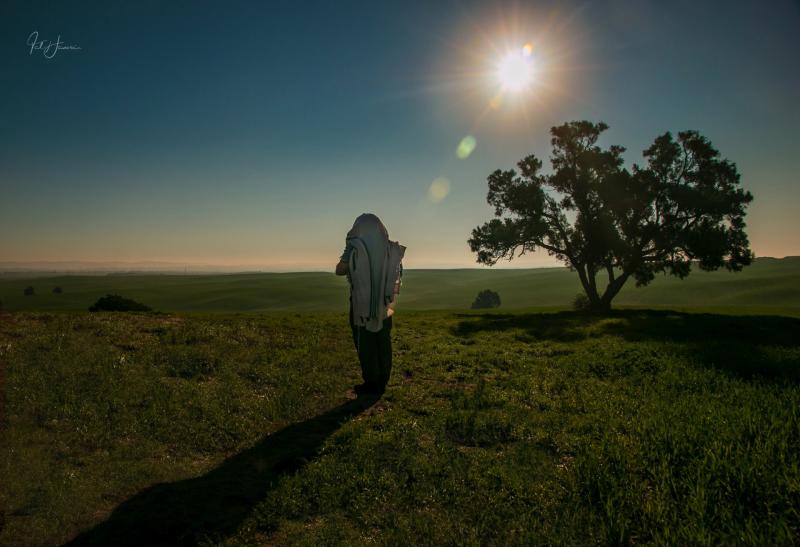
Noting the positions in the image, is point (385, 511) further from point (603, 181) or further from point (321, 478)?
point (603, 181)

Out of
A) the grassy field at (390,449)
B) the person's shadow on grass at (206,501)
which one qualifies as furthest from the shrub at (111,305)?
the person's shadow on grass at (206,501)

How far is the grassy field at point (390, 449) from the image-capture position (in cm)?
374

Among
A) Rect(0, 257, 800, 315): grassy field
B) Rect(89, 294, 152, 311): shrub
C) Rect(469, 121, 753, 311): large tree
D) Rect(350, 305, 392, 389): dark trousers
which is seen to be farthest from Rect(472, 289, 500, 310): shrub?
Rect(350, 305, 392, 389): dark trousers

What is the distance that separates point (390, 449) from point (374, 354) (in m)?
3.20

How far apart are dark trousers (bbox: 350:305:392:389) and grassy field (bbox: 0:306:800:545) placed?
553 mm

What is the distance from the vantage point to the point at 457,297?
116375 mm

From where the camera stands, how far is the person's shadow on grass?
3672 mm

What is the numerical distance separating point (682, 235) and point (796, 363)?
74.1 feet

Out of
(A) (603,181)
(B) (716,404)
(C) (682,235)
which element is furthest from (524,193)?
(B) (716,404)

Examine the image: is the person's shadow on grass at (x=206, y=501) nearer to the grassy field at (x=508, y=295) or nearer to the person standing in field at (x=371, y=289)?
the person standing in field at (x=371, y=289)

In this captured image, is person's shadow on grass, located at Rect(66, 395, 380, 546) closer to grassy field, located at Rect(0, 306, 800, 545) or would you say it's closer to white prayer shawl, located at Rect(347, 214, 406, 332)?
grassy field, located at Rect(0, 306, 800, 545)

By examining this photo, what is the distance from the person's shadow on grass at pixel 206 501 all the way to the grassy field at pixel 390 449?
2cm

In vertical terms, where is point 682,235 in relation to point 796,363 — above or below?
above

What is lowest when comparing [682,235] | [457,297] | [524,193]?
[457,297]
